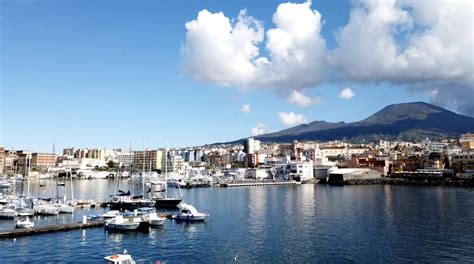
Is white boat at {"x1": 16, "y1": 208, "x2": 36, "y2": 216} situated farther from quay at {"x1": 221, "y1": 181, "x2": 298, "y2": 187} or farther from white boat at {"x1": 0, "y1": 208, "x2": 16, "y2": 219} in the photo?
quay at {"x1": 221, "y1": 181, "x2": 298, "y2": 187}

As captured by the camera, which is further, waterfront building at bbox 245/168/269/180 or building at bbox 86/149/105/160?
building at bbox 86/149/105/160

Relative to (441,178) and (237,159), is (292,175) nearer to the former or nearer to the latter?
(441,178)

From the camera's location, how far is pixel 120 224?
32.5 m

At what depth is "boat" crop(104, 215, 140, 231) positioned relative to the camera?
32.4 m

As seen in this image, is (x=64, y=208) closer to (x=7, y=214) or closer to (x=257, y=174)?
(x=7, y=214)

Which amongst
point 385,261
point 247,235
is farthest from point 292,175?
point 385,261

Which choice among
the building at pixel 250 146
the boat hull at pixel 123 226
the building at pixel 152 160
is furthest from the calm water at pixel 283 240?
the building at pixel 250 146

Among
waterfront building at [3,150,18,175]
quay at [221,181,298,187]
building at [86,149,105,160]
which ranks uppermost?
building at [86,149,105,160]

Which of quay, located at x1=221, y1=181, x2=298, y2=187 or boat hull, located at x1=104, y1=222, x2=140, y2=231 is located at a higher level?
quay, located at x1=221, y1=181, x2=298, y2=187

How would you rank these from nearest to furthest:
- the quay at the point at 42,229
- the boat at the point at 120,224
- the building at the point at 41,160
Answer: the quay at the point at 42,229 < the boat at the point at 120,224 < the building at the point at 41,160

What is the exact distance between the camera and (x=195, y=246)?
27.4 m

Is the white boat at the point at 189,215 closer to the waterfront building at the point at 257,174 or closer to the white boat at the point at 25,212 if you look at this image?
the white boat at the point at 25,212

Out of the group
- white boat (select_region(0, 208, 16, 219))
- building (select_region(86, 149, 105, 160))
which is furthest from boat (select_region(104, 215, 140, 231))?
building (select_region(86, 149, 105, 160))

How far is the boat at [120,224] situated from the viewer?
32438 mm
